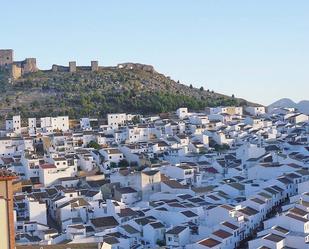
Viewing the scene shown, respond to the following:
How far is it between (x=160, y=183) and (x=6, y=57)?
31.3 metres

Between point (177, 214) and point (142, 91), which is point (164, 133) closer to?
point (142, 91)

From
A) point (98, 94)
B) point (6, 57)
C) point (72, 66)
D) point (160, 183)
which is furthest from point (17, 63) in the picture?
point (160, 183)

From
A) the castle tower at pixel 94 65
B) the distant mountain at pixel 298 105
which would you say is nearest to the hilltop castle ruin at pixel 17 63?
the castle tower at pixel 94 65

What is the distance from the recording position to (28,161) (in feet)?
80.2

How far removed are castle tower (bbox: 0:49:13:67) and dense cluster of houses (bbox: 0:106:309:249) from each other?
14585 mm

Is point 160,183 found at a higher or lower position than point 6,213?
lower

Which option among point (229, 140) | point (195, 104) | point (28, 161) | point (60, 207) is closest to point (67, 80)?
point (195, 104)

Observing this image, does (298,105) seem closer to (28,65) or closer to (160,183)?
(28,65)

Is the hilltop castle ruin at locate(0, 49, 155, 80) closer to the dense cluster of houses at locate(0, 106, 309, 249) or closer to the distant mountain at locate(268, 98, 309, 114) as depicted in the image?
the dense cluster of houses at locate(0, 106, 309, 249)

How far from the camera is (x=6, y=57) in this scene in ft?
161

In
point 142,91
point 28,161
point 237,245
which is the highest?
point 142,91

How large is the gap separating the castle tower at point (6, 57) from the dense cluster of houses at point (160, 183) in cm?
1459

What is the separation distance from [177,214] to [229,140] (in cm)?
1357

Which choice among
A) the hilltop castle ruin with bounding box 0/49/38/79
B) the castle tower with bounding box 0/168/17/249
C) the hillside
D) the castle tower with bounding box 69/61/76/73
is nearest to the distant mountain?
the hillside
